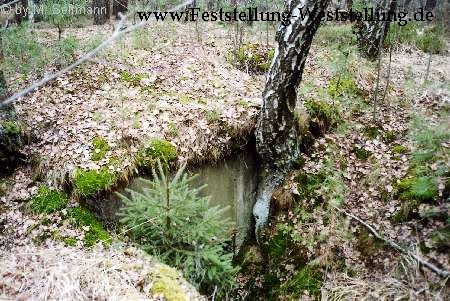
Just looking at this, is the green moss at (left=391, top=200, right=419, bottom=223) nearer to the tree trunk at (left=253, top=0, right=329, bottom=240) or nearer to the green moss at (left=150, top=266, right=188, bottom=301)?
the tree trunk at (left=253, top=0, right=329, bottom=240)

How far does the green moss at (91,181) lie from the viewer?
5305 millimetres

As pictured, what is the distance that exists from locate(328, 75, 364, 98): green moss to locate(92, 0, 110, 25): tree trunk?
23.9 ft

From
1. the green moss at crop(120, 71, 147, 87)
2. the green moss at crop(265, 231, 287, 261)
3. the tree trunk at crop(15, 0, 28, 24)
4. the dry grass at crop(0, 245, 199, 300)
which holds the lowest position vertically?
the green moss at crop(265, 231, 287, 261)

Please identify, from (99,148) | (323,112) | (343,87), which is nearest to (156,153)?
(99,148)

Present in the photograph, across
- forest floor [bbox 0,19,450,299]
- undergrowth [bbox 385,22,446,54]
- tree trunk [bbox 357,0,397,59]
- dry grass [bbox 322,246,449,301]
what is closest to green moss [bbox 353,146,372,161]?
forest floor [bbox 0,19,450,299]

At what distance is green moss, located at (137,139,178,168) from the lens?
5711 millimetres

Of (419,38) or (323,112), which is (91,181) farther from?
(419,38)

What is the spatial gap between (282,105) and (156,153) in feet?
6.77

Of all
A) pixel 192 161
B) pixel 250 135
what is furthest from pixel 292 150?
pixel 192 161

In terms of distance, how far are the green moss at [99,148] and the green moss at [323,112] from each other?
3.49 meters

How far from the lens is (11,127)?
18.5ft

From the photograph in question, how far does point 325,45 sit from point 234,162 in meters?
4.51

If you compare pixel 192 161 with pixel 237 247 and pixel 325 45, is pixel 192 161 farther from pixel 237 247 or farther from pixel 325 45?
pixel 325 45

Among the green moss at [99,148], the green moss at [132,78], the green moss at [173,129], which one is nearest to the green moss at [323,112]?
the green moss at [173,129]
